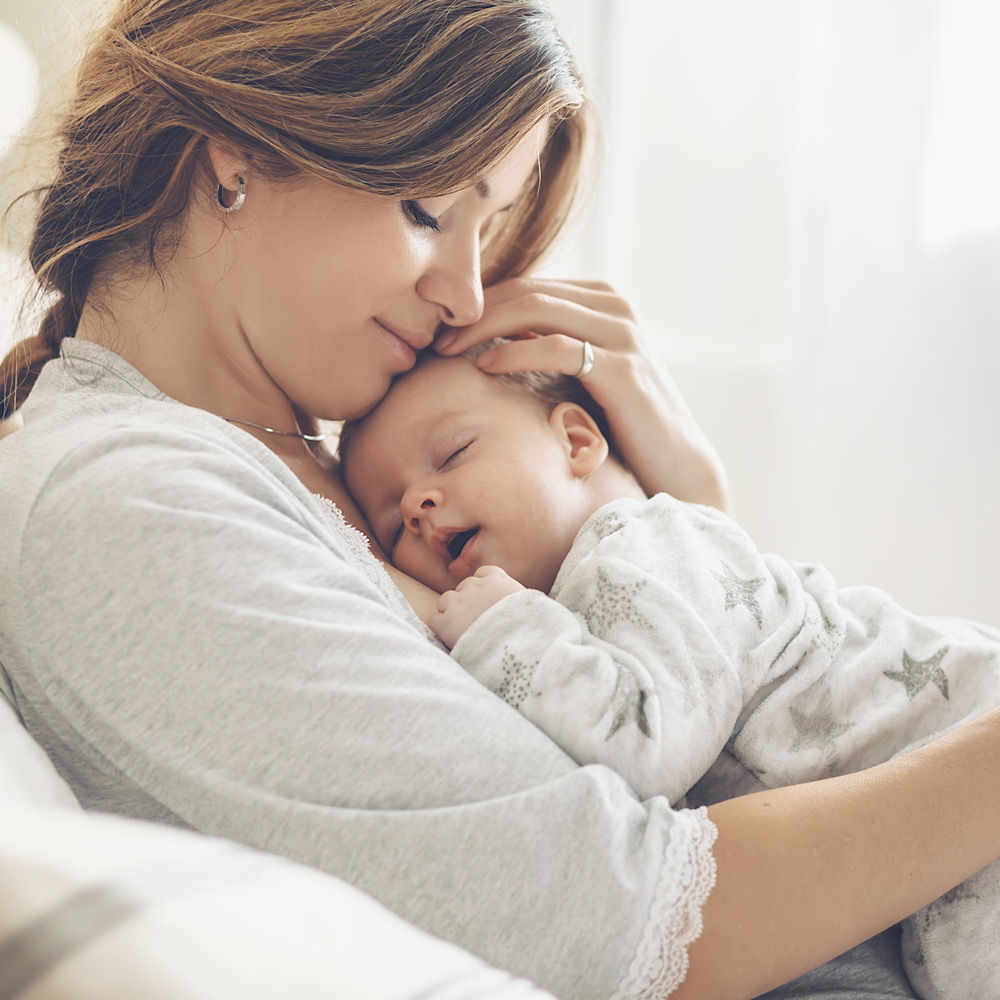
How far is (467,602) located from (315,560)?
8.7 inches

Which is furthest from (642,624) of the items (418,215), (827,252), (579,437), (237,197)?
(827,252)

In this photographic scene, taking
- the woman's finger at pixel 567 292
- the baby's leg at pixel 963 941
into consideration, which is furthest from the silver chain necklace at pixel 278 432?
the baby's leg at pixel 963 941

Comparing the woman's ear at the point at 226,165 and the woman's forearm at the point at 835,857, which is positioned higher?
the woman's ear at the point at 226,165

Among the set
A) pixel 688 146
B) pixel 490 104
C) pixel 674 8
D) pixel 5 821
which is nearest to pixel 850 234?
pixel 688 146

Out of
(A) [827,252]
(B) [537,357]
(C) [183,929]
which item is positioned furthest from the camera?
(A) [827,252]

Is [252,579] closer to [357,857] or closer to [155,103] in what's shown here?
[357,857]

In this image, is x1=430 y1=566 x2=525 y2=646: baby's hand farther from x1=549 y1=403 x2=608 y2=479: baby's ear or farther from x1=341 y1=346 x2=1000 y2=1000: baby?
x1=549 y1=403 x2=608 y2=479: baby's ear

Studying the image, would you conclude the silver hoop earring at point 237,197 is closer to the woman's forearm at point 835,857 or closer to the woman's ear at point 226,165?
the woman's ear at point 226,165

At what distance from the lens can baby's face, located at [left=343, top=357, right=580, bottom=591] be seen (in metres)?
1.06

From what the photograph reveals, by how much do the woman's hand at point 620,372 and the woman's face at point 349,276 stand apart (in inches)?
4.6

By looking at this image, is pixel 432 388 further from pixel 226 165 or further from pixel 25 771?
pixel 25 771

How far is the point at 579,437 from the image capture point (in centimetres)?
121

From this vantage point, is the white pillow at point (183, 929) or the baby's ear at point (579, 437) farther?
the baby's ear at point (579, 437)

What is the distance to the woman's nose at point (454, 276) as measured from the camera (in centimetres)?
107
